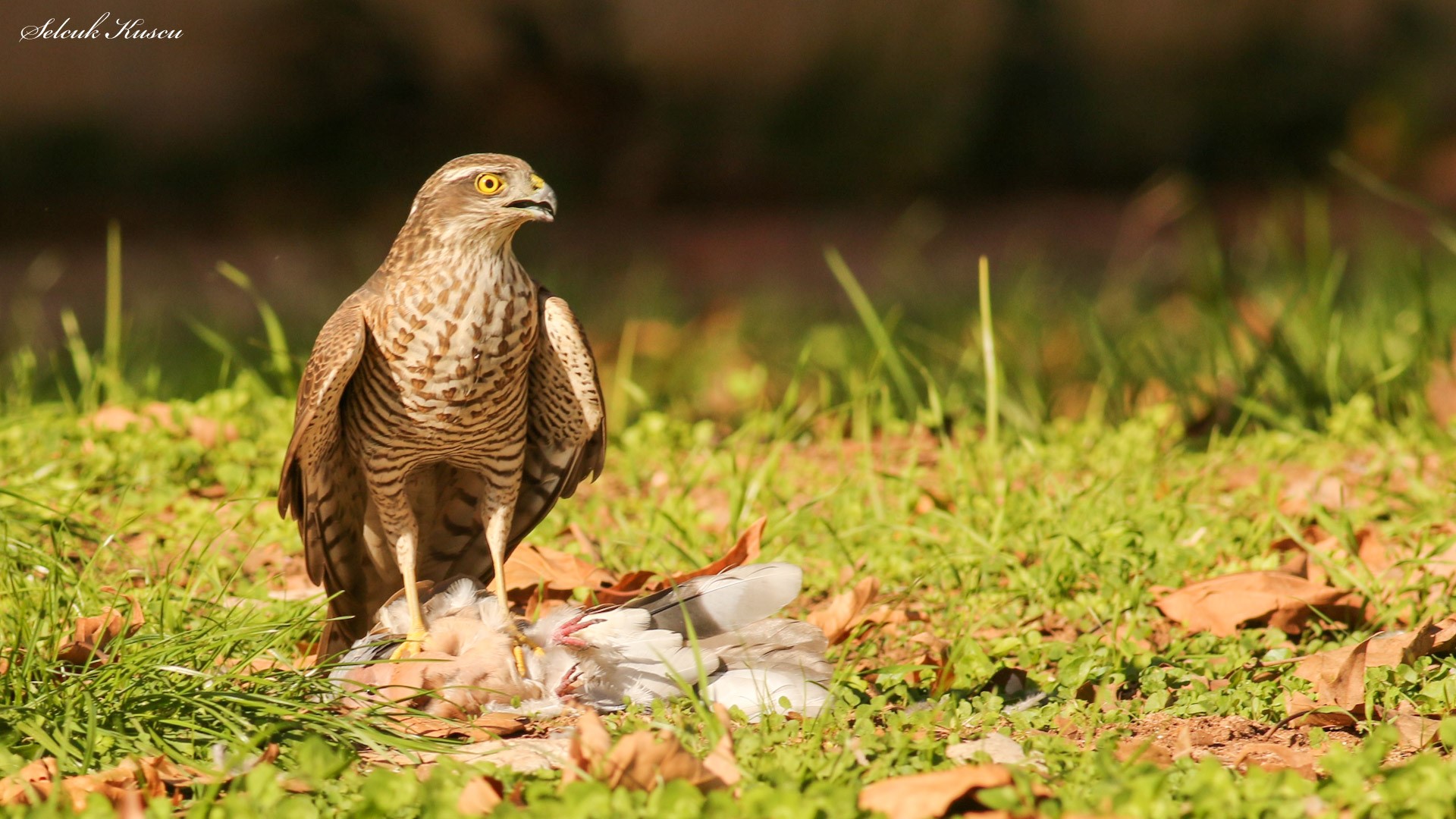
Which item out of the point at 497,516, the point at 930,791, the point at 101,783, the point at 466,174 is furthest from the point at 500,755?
the point at 466,174

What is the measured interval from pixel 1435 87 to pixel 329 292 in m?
10.9

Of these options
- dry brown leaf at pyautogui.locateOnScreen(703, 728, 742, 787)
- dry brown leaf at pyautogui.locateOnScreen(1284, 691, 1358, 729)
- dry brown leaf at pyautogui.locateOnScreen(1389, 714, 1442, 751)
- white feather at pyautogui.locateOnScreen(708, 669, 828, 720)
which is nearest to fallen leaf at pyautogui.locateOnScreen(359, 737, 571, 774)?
dry brown leaf at pyautogui.locateOnScreen(703, 728, 742, 787)

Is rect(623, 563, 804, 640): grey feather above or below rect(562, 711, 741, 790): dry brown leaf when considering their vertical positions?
below

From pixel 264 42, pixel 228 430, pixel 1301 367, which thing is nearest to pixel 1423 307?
pixel 1301 367

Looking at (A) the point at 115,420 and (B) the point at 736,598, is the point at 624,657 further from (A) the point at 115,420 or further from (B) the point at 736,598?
(A) the point at 115,420

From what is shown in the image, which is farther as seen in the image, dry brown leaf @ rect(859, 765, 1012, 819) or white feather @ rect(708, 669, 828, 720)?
white feather @ rect(708, 669, 828, 720)

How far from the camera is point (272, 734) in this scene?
2.81 metres

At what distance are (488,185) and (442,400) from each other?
54 cm

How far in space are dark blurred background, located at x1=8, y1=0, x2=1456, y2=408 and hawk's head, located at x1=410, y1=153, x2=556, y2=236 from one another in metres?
6.08

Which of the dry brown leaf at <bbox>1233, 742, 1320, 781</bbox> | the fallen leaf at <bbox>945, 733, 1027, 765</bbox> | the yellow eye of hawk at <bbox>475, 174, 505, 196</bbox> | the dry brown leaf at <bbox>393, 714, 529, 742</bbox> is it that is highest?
the yellow eye of hawk at <bbox>475, 174, 505, 196</bbox>

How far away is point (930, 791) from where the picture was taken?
239 cm

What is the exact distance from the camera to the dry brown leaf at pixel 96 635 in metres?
3.11

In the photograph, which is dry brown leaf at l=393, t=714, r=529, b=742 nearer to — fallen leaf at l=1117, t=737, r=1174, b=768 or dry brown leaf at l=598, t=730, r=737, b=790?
dry brown leaf at l=598, t=730, r=737, b=790

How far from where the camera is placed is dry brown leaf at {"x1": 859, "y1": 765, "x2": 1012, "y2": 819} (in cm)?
236
